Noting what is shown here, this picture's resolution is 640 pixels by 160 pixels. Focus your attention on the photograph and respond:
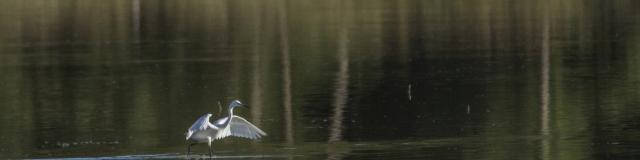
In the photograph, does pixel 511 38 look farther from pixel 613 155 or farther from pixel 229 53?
pixel 613 155

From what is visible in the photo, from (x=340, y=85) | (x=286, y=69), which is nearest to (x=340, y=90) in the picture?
(x=340, y=85)

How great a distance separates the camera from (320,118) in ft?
69.6

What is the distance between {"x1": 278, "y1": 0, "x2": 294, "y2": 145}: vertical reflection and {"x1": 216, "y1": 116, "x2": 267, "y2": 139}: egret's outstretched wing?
3.68 feet

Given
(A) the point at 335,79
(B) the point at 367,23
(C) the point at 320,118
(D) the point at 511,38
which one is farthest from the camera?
(B) the point at 367,23

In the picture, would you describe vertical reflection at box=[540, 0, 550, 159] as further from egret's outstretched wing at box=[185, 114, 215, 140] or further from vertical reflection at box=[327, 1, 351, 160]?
egret's outstretched wing at box=[185, 114, 215, 140]

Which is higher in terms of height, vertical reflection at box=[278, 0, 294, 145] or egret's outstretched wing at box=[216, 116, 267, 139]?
egret's outstretched wing at box=[216, 116, 267, 139]

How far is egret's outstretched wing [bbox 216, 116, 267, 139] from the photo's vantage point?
687 inches

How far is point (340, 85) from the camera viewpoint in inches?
1024

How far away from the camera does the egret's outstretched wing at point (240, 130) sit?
1745 cm

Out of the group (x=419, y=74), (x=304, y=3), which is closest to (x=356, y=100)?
(x=419, y=74)

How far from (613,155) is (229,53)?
710 inches

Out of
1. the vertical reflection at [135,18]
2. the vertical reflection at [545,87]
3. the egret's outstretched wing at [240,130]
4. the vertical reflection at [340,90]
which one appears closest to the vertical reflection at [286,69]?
the vertical reflection at [340,90]

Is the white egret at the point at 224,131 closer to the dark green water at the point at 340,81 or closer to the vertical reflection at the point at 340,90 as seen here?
the dark green water at the point at 340,81

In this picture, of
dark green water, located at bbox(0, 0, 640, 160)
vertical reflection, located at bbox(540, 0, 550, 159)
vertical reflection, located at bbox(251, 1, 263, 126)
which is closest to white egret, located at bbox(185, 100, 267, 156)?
dark green water, located at bbox(0, 0, 640, 160)
